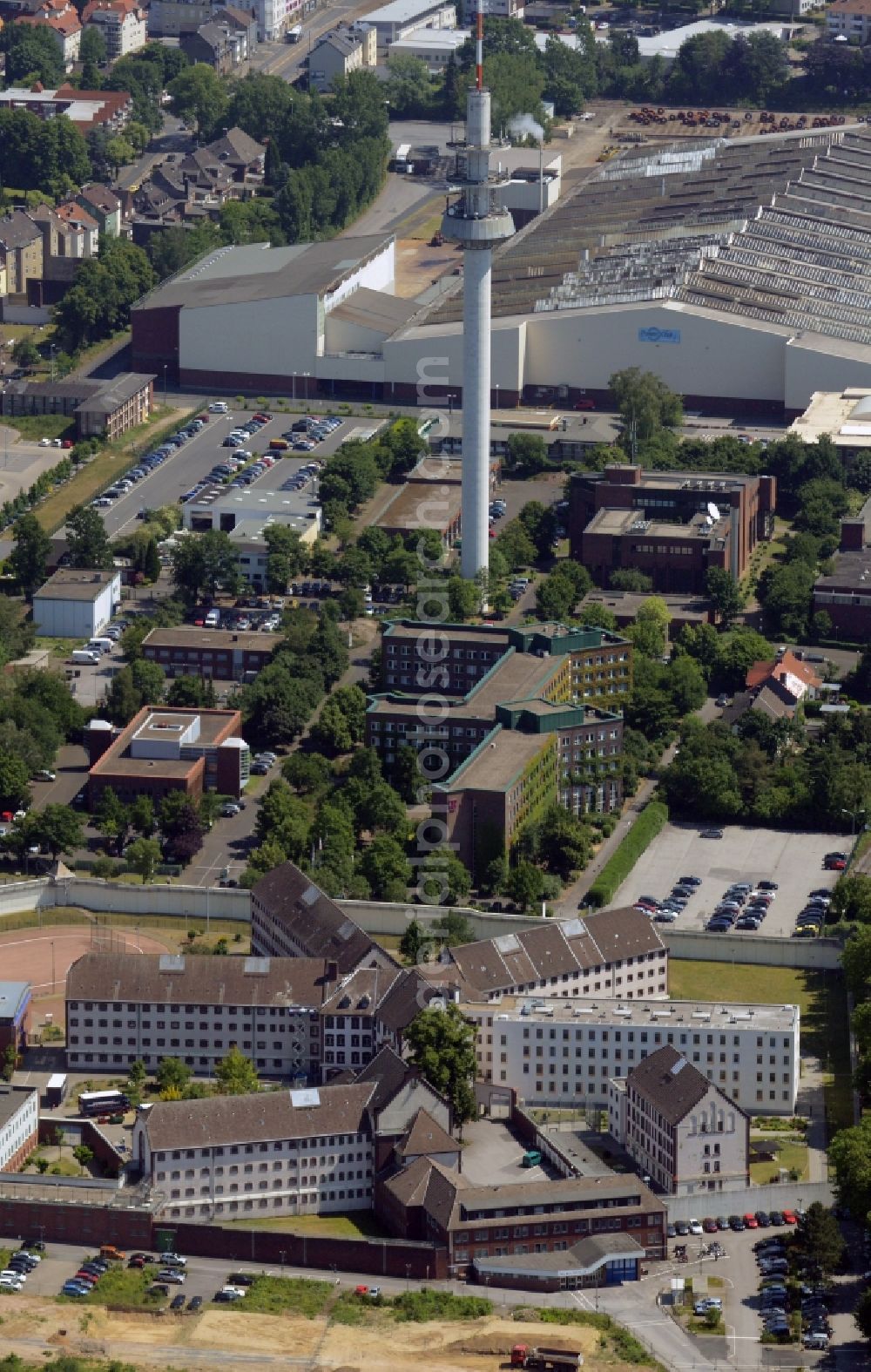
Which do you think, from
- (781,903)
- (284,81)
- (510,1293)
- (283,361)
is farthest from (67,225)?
(510,1293)

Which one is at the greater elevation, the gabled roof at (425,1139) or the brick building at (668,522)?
the brick building at (668,522)

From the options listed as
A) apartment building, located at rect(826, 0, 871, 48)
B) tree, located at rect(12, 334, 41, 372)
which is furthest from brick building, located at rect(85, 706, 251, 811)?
apartment building, located at rect(826, 0, 871, 48)

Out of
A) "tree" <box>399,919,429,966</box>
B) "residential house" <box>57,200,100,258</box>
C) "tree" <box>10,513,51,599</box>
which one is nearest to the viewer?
"tree" <box>399,919,429,966</box>

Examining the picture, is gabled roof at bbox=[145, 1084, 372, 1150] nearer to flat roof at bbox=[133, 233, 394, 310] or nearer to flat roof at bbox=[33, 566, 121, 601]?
flat roof at bbox=[33, 566, 121, 601]

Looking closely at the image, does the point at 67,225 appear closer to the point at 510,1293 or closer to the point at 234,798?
the point at 234,798

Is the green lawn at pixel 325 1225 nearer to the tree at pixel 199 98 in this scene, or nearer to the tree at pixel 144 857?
the tree at pixel 144 857

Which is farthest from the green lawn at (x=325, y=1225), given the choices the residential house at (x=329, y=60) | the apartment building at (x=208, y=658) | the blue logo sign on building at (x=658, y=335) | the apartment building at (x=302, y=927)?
the residential house at (x=329, y=60)
